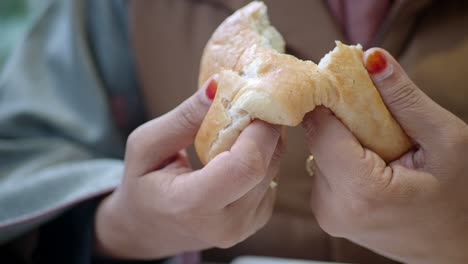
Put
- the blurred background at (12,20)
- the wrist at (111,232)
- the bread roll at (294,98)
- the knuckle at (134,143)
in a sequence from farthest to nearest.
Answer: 1. the blurred background at (12,20)
2. the wrist at (111,232)
3. the knuckle at (134,143)
4. the bread roll at (294,98)

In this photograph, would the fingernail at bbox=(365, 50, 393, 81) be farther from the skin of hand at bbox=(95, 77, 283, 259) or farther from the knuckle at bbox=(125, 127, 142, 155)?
the knuckle at bbox=(125, 127, 142, 155)

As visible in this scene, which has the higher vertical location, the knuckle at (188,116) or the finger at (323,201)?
the knuckle at (188,116)

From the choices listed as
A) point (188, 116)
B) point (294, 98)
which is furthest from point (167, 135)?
point (294, 98)

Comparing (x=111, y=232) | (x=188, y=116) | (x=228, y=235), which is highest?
(x=188, y=116)

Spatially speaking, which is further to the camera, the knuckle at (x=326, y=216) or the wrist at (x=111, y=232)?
the wrist at (x=111, y=232)

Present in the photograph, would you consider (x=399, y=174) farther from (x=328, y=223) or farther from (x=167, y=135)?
(x=167, y=135)

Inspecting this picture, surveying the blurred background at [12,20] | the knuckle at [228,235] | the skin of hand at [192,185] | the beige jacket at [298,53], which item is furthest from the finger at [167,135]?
A: the blurred background at [12,20]

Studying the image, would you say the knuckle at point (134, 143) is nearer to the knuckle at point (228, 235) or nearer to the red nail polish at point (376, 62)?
the knuckle at point (228, 235)
